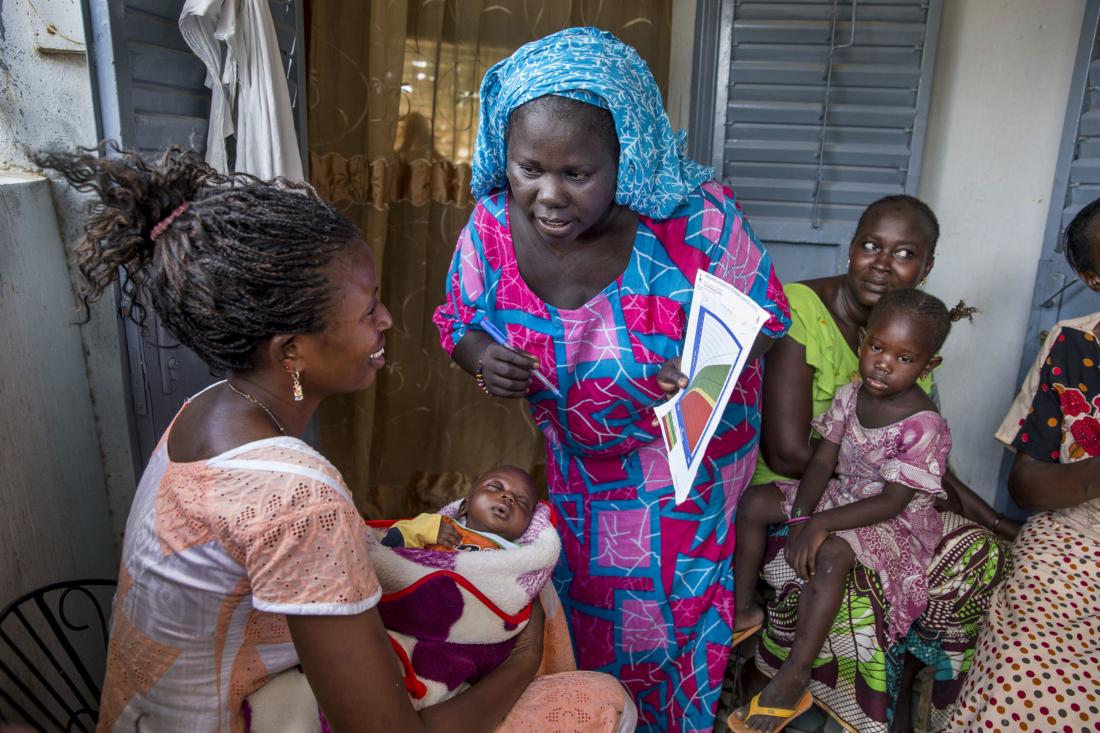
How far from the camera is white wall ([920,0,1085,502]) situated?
9.68ft

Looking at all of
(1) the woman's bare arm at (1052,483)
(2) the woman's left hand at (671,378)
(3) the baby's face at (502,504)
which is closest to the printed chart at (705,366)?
(2) the woman's left hand at (671,378)

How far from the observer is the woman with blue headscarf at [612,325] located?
5.66 feet

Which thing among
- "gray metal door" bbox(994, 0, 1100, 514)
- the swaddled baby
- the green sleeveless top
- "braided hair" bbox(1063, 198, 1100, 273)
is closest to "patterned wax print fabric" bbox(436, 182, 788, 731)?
the green sleeveless top

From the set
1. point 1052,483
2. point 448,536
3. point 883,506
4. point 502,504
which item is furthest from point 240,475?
point 1052,483

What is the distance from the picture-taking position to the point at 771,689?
2.10 meters

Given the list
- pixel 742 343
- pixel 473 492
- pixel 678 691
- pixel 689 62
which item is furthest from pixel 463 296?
pixel 689 62

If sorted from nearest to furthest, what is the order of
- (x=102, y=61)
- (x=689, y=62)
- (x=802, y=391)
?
(x=102, y=61)
(x=802, y=391)
(x=689, y=62)

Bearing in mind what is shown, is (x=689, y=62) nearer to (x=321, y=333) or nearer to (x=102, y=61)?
(x=102, y=61)

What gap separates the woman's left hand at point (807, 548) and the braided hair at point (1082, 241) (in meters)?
0.96

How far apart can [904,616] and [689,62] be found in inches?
91.2

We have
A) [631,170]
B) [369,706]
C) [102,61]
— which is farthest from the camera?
[102,61]

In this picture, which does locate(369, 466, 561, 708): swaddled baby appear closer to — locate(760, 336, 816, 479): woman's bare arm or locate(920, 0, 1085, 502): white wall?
locate(760, 336, 816, 479): woman's bare arm

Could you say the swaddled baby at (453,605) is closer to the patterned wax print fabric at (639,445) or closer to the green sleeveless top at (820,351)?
the patterned wax print fabric at (639,445)

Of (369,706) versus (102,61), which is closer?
(369,706)
